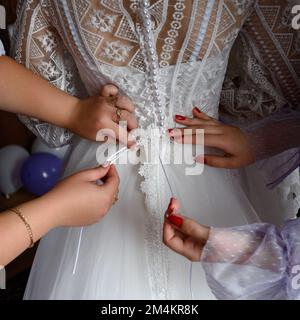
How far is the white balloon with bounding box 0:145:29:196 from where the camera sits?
145 centimetres

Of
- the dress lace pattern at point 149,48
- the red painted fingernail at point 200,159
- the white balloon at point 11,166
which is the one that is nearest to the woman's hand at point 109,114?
the dress lace pattern at point 149,48

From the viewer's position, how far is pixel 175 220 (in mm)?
579

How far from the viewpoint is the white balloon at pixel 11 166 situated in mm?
1447

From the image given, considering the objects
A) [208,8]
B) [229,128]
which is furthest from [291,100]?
[208,8]

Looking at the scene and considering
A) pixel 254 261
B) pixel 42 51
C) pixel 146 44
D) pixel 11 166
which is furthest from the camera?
pixel 11 166

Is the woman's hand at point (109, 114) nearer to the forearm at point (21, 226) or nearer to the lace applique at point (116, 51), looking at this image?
the lace applique at point (116, 51)

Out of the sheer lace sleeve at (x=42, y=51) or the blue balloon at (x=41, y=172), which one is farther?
the blue balloon at (x=41, y=172)

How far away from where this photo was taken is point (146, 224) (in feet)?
2.26

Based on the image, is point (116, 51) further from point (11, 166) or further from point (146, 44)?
point (11, 166)

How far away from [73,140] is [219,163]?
0.32 m

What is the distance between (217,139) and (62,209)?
29cm

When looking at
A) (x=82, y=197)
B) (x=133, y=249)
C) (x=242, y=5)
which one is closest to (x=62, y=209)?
(x=82, y=197)

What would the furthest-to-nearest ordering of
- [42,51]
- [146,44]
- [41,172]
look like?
[41,172] → [42,51] → [146,44]
